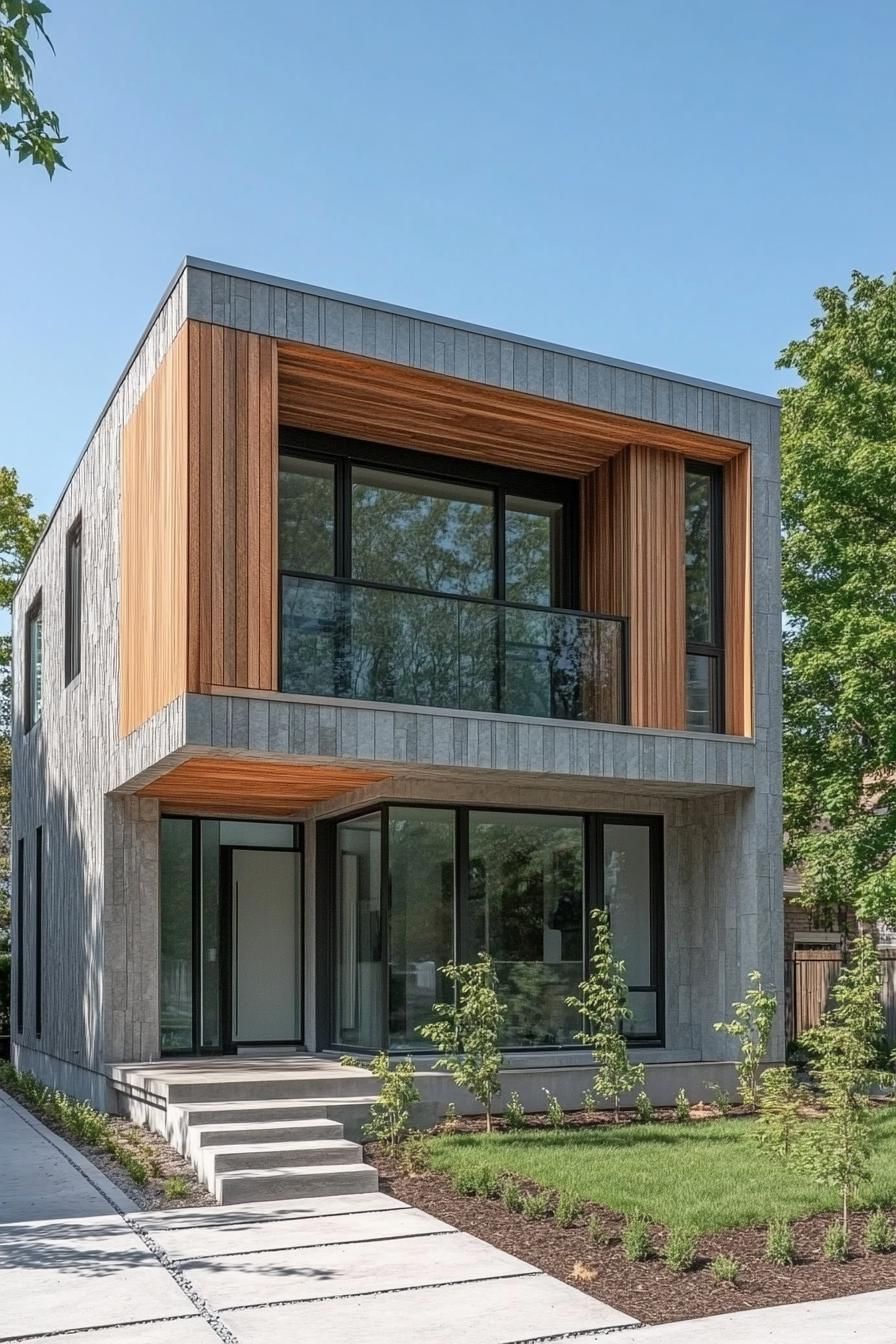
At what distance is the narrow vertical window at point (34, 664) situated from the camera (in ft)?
62.8

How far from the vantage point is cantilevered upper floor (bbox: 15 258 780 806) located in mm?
11062

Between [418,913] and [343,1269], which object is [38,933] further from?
[343,1269]

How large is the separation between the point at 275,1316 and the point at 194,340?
7.44 m

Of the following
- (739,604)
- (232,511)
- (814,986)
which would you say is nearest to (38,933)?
(232,511)

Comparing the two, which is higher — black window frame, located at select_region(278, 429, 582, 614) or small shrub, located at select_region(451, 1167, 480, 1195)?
black window frame, located at select_region(278, 429, 582, 614)

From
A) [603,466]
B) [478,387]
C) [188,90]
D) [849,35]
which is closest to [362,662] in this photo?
[478,387]

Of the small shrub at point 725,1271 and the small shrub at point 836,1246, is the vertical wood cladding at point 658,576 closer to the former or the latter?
the small shrub at point 836,1246

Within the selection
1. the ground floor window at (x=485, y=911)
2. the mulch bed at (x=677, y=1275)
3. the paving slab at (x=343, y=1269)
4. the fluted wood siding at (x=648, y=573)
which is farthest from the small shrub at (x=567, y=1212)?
the fluted wood siding at (x=648, y=573)

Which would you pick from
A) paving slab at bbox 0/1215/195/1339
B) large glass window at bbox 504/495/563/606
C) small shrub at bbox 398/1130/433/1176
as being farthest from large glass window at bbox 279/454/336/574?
paving slab at bbox 0/1215/195/1339

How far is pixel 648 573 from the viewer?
42.7ft

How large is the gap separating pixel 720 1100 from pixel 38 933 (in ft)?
30.8

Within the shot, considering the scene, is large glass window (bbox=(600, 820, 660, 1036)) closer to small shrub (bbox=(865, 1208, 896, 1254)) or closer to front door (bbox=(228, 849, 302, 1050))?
front door (bbox=(228, 849, 302, 1050))

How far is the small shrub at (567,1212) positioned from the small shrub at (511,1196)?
30cm

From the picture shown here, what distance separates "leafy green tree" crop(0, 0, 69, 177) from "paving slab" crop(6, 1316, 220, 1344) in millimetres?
5314
